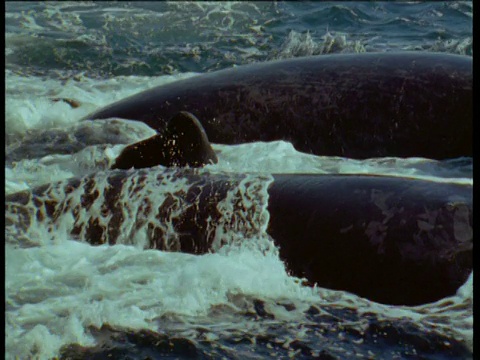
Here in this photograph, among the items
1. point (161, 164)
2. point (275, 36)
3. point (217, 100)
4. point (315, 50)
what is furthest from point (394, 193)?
point (275, 36)

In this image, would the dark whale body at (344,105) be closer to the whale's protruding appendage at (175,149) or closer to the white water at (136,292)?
the white water at (136,292)

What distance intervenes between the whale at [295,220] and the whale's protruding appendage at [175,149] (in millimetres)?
183

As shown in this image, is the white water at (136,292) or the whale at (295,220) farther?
the whale at (295,220)

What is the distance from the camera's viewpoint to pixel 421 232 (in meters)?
5.59

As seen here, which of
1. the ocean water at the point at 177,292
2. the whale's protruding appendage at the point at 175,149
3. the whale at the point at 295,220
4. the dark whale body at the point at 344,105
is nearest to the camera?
the ocean water at the point at 177,292

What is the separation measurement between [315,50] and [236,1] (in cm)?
548

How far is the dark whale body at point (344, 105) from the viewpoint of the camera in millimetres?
8312

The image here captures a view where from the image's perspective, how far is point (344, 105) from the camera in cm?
855

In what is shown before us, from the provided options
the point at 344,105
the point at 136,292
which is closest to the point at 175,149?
the point at 136,292

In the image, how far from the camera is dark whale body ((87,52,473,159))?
8312mm

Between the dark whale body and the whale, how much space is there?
2124 millimetres

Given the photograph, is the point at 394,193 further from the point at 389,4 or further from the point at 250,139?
the point at 389,4

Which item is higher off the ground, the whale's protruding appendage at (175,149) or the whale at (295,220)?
the whale's protruding appendage at (175,149)

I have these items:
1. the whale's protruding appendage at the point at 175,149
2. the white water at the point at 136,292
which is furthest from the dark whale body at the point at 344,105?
the whale's protruding appendage at the point at 175,149
